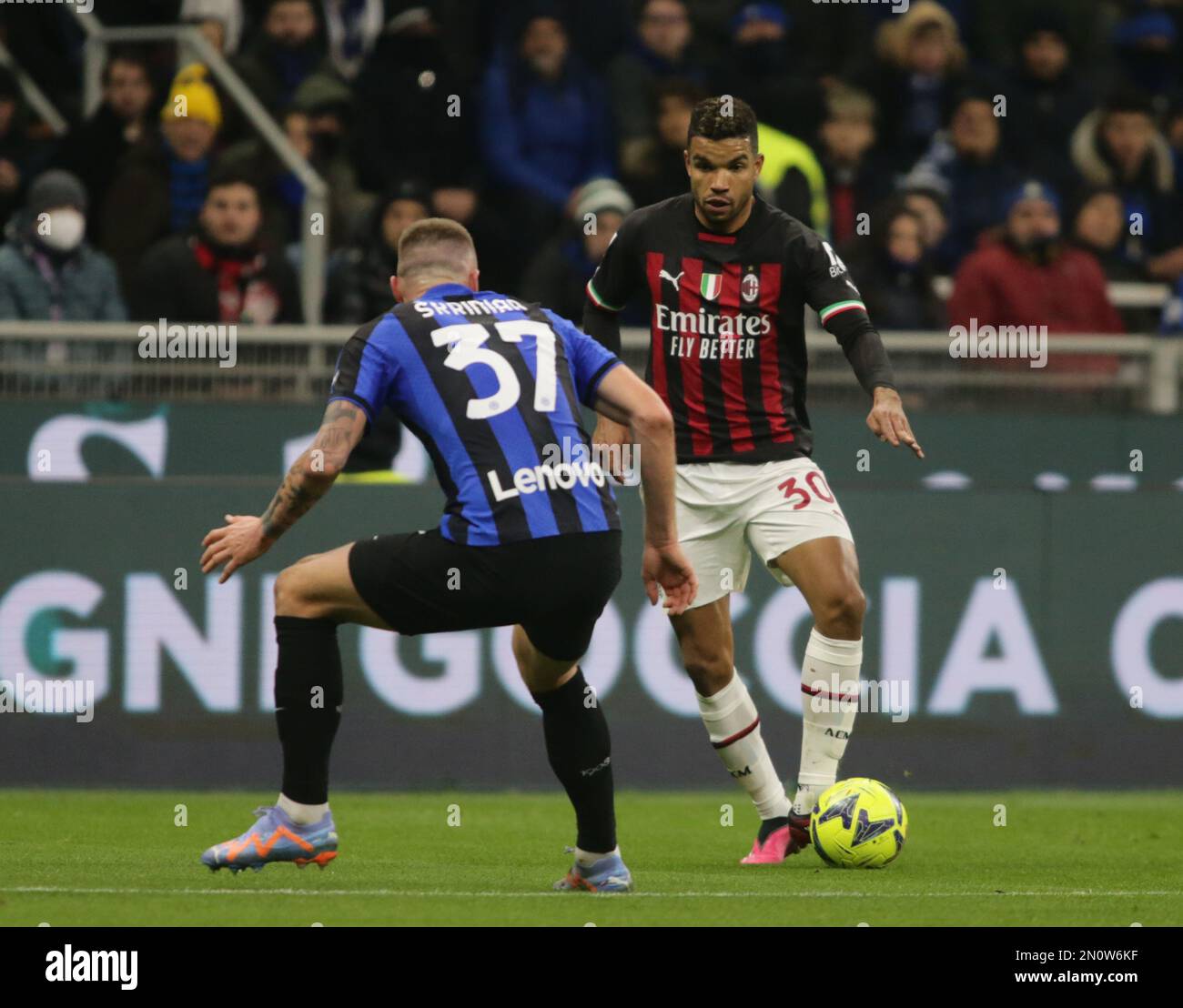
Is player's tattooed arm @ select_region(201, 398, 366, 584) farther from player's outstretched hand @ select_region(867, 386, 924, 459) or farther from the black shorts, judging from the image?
player's outstretched hand @ select_region(867, 386, 924, 459)

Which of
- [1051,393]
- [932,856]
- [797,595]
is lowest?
[932,856]

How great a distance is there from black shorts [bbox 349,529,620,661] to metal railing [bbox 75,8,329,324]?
587 centimetres

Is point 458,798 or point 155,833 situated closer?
point 155,833

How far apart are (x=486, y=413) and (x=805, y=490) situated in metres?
1.90

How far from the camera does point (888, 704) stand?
10656 millimetres

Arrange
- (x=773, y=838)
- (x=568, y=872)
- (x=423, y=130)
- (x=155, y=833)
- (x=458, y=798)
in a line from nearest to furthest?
(x=568, y=872), (x=773, y=838), (x=155, y=833), (x=458, y=798), (x=423, y=130)

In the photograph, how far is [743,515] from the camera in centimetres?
802

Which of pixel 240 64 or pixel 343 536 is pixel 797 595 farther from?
pixel 240 64

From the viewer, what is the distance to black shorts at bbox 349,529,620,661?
6262 mm

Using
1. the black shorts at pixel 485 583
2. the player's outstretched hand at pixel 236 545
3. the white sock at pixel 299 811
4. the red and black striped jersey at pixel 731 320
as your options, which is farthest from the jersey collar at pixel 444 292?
the red and black striped jersey at pixel 731 320

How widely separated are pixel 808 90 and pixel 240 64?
3333 millimetres

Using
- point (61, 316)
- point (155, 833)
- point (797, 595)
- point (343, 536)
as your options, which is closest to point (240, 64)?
point (61, 316)

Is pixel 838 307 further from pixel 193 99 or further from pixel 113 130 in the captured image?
pixel 113 130

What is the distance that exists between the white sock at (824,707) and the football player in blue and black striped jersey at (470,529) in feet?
4.60
